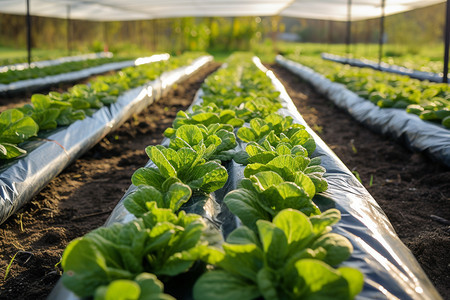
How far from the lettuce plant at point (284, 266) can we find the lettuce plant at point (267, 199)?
0.16 meters

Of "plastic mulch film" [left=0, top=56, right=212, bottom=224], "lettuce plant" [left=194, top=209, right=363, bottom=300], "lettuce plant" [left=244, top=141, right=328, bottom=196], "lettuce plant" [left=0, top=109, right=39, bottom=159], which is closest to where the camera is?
"lettuce plant" [left=194, top=209, right=363, bottom=300]

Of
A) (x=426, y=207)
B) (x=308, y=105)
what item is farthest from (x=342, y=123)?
(x=426, y=207)

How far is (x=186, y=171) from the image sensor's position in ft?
6.79

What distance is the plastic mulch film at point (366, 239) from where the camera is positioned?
4.61ft

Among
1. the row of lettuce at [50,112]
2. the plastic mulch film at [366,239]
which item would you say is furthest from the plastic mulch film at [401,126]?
the row of lettuce at [50,112]

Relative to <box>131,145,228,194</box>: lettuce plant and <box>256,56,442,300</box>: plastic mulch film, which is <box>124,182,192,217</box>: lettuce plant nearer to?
<box>131,145,228,194</box>: lettuce plant

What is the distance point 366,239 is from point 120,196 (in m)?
2.31

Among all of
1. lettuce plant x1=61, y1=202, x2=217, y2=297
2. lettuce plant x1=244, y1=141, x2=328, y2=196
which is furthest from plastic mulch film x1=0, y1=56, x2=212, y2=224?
lettuce plant x1=244, y1=141, x2=328, y2=196

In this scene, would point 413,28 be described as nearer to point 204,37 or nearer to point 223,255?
point 204,37

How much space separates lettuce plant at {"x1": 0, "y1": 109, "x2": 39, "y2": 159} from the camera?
2865 mm

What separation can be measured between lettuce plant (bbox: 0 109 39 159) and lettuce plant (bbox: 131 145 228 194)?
4.52 ft

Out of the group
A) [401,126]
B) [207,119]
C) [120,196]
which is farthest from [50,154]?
[401,126]

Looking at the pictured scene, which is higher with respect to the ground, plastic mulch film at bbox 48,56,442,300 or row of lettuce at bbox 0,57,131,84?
row of lettuce at bbox 0,57,131,84

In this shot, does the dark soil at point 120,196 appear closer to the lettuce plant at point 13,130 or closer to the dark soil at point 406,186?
the dark soil at point 406,186
